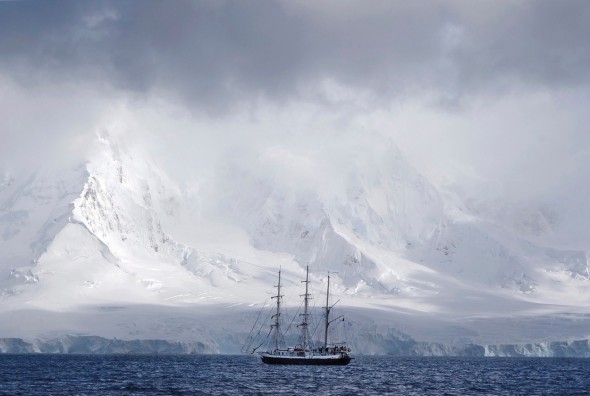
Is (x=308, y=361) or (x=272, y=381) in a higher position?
(x=308, y=361)

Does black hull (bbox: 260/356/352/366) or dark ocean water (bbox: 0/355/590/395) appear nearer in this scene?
dark ocean water (bbox: 0/355/590/395)

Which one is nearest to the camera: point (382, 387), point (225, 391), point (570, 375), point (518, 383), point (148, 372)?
point (225, 391)

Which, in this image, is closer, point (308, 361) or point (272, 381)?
point (272, 381)

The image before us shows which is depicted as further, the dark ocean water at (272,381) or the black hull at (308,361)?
the black hull at (308,361)

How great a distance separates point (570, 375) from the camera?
168 meters

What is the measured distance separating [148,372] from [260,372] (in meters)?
17.7

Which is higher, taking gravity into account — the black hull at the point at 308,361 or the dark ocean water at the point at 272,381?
the black hull at the point at 308,361

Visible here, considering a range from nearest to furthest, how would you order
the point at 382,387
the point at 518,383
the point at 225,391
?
the point at 225,391
the point at 382,387
the point at 518,383

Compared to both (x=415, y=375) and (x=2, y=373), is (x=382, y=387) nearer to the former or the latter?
(x=415, y=375)

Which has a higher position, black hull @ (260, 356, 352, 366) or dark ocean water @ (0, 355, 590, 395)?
black hull @ (260, 356, 352, 366)

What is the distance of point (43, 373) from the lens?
483 feet

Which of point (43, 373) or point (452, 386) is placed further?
point (43, 373)

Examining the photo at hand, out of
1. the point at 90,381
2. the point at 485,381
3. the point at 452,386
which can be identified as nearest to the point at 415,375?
the point at 485,381

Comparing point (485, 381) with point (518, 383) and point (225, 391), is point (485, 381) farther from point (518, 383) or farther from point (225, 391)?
point (225, 391)
